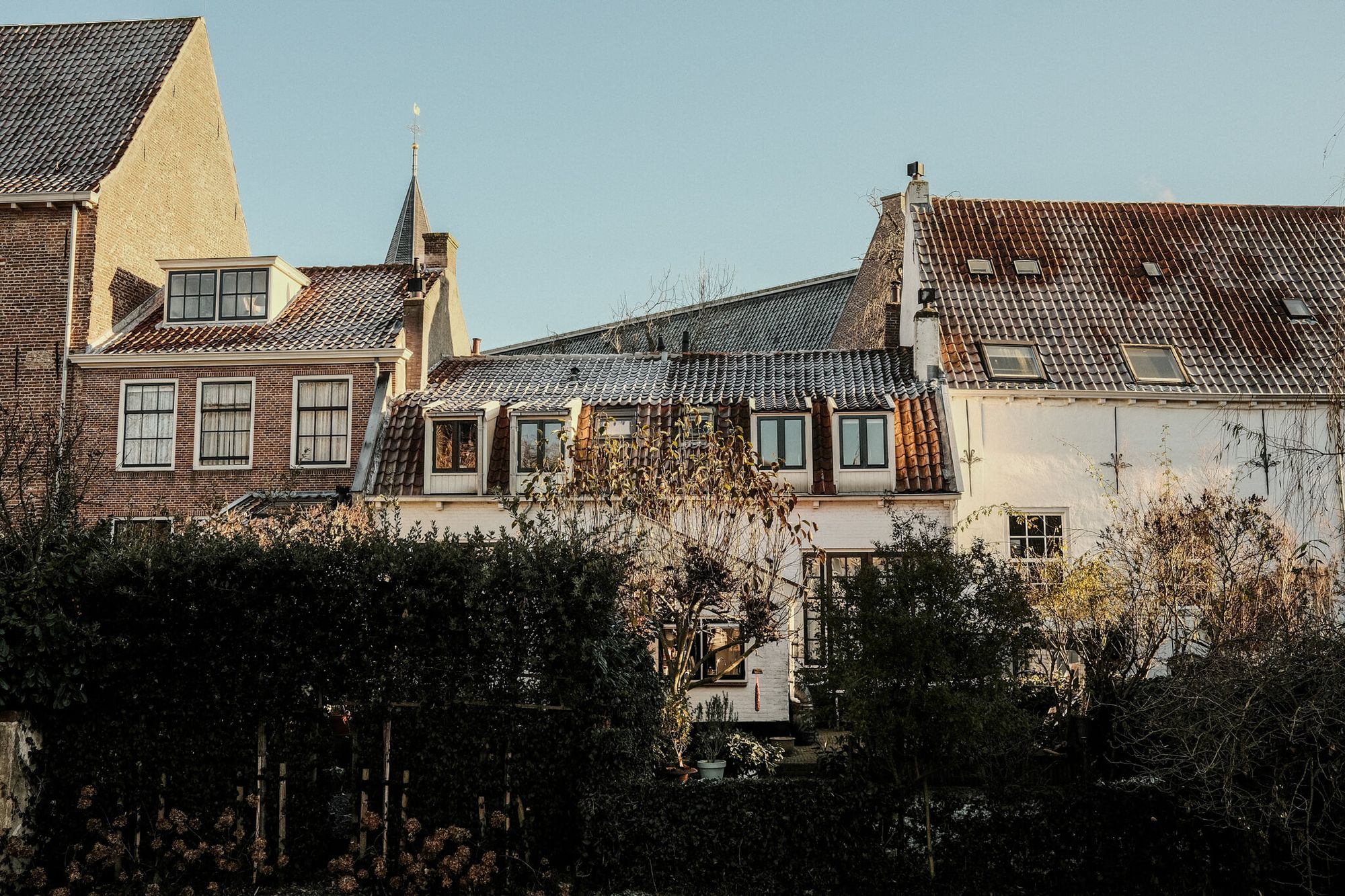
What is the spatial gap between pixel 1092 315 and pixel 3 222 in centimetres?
2079

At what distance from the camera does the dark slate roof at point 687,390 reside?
65.8ft

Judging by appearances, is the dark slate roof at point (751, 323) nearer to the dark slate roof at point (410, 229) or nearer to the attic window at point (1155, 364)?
the dark slate roof at point (410, 229)

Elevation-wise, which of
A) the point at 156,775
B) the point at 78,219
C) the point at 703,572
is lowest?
the point at 156,775

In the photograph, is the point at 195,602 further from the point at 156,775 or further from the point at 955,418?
the point at 955,418

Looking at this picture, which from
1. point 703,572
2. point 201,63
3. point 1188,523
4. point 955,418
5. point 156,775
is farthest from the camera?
point 201,63

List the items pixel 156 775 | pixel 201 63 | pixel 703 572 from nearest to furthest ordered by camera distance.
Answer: pixel 156 775 → pixel 703 572 → pixel 201 63

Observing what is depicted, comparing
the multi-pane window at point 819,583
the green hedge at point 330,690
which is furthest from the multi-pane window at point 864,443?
the green hedge at point 330,690

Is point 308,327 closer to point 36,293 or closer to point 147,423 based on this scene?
point 147,423

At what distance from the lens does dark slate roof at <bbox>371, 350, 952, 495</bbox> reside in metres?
20.1

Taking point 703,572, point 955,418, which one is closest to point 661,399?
point 955,418

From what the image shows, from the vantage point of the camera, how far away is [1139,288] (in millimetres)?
23094

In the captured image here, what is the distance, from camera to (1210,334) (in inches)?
862

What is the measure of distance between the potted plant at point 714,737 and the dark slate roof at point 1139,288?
8.11m

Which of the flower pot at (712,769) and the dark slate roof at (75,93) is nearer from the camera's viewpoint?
the flower pot at (712,769)
